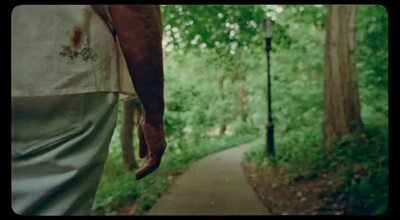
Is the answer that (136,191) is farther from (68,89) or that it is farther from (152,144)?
(68,89)

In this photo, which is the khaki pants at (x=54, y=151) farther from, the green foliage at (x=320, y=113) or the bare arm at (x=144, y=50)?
the green foliage at (x=320, y=113)

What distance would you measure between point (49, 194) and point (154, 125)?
0.35 metres

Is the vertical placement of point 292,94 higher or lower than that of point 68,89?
lower

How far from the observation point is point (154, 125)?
1.01m

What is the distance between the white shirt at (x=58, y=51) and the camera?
768 millimetres

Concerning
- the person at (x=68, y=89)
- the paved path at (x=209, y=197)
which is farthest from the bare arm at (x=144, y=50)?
the paved path at (x=209, y=197)

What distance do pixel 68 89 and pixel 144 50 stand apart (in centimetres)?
22

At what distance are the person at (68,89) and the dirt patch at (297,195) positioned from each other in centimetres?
378

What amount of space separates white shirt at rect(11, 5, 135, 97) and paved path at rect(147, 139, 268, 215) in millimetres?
3819

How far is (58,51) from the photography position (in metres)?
0.80

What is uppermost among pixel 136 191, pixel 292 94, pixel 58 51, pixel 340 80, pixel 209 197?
pixel 58 51

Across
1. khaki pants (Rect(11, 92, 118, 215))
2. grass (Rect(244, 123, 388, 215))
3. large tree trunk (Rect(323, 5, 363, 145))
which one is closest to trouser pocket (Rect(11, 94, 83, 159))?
khaki pants (Rect(11, 92, 118, 215))

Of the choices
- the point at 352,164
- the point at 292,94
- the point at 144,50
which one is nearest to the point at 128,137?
the point at 292,94

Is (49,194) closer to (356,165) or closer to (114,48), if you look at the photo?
(114,48)
